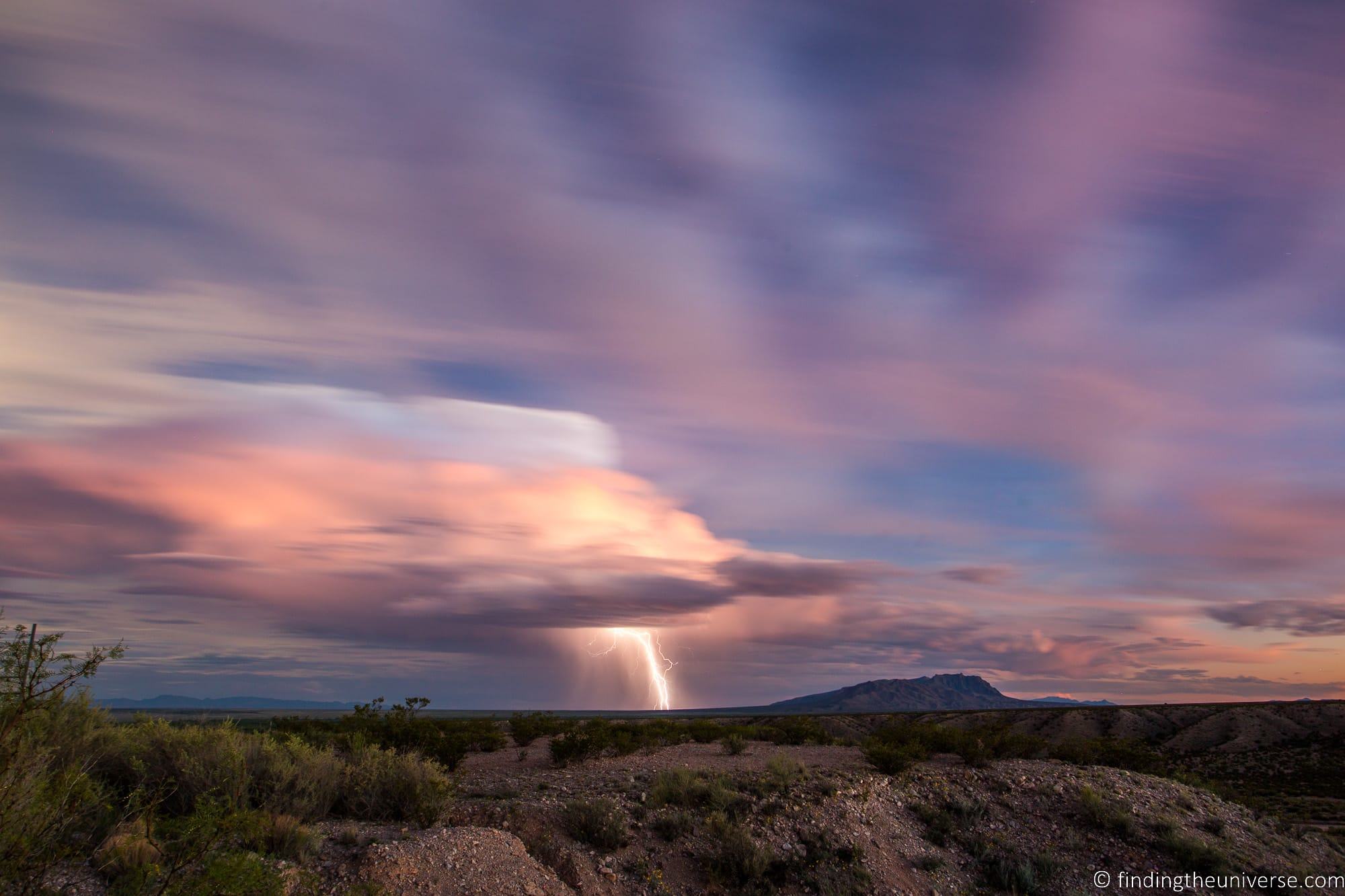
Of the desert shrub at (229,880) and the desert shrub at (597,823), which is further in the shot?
the desert shrub at (597,823)

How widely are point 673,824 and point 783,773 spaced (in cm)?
514

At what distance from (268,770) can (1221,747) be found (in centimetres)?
8820

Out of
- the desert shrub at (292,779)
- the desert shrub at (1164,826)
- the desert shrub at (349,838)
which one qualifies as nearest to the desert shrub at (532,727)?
the desert shrub at (292,779)

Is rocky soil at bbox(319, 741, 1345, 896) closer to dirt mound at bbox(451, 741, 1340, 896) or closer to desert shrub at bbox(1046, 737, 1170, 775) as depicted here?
dirt mound at bbox(451, 741, 1340, 896)

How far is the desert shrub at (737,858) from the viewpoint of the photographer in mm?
16922

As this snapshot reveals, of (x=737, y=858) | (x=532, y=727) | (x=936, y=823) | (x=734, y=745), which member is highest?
(x=734, y=745)

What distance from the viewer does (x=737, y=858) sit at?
17.2 m

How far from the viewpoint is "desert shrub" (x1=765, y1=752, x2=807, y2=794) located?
21359mm

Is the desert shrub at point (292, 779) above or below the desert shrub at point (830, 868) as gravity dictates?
above

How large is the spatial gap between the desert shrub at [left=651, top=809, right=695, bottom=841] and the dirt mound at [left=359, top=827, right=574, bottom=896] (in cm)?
381

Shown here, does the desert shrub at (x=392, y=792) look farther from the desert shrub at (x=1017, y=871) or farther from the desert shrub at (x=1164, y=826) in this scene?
the desert shrub at (x=1164, y=826)

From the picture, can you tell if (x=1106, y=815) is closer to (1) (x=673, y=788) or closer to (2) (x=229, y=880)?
(1) (x=673, y=788)

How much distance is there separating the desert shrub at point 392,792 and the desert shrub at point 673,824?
5.11 metres

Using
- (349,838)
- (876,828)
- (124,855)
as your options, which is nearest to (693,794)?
(876,828)
